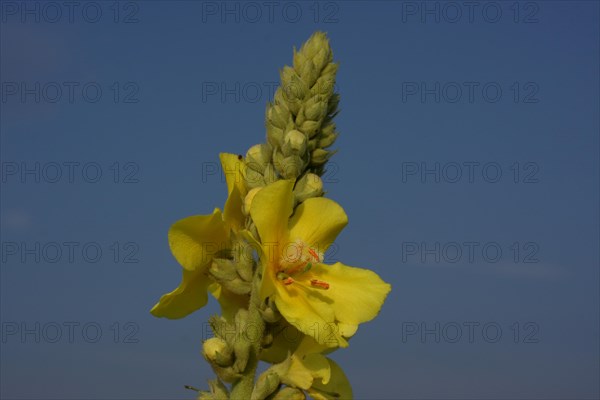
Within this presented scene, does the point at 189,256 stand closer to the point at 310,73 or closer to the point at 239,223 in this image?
the point at 239,223

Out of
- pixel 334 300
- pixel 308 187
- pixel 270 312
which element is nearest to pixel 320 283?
pixel 334 300

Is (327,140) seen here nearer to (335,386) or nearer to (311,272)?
(311,272)

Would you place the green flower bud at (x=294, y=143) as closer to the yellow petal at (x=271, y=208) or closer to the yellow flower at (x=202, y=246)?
the yellow petal at (x=271, y=208)

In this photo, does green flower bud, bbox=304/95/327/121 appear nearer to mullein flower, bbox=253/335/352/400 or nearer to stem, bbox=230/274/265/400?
stem, bbox=230/274/265/400

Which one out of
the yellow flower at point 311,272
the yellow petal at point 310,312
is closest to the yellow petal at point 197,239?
the yellow flower at point 311,272

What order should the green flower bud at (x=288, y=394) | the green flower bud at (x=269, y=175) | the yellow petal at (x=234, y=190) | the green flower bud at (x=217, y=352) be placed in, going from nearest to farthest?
the green flower bud at (x=217, y=352)
the green flower bud at (x=288, y=394)
the green flower bud at (x=269, y=175)
the yellow petal at (x=234, y=190)

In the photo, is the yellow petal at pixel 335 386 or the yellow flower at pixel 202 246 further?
the yellow petal at pixel 335 386

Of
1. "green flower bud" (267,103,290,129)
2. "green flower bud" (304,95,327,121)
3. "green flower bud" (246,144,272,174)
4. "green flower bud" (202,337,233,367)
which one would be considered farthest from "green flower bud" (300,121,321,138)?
"green flower bud" (202,337,233,367)
